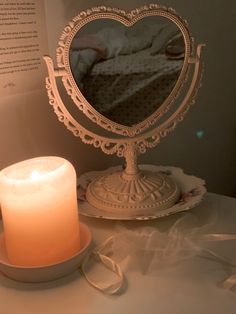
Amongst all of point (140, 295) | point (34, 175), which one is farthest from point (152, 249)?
point (34, 175)

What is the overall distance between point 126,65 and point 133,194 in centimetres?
20

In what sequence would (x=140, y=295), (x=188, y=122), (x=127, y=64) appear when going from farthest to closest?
(x=188, y=122) < (x=127, y=64) < (x=140, y=295)

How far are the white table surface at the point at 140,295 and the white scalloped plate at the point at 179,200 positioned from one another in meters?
0.11

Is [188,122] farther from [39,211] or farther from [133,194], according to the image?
[39,211]

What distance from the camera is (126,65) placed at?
0.62 metres

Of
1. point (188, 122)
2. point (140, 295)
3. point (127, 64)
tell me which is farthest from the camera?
point (188, 122)

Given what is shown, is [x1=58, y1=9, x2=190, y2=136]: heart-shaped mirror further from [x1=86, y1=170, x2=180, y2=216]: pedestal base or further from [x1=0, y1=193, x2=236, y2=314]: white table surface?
[x1=0, y1=193, x2=236, y2=314]: white table surface

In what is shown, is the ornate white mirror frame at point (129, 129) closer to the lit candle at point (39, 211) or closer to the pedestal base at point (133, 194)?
the pedestal base at point (133, 194)

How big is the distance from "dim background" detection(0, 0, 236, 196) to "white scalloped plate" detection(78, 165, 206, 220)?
0.07 meters

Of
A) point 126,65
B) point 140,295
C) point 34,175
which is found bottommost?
point 140,295

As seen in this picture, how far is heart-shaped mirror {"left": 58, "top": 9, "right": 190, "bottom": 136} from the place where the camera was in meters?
0.60

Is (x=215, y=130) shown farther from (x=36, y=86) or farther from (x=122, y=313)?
(x=122, y=313)

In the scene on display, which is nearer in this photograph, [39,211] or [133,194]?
[39,211]

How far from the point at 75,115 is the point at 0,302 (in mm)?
365
